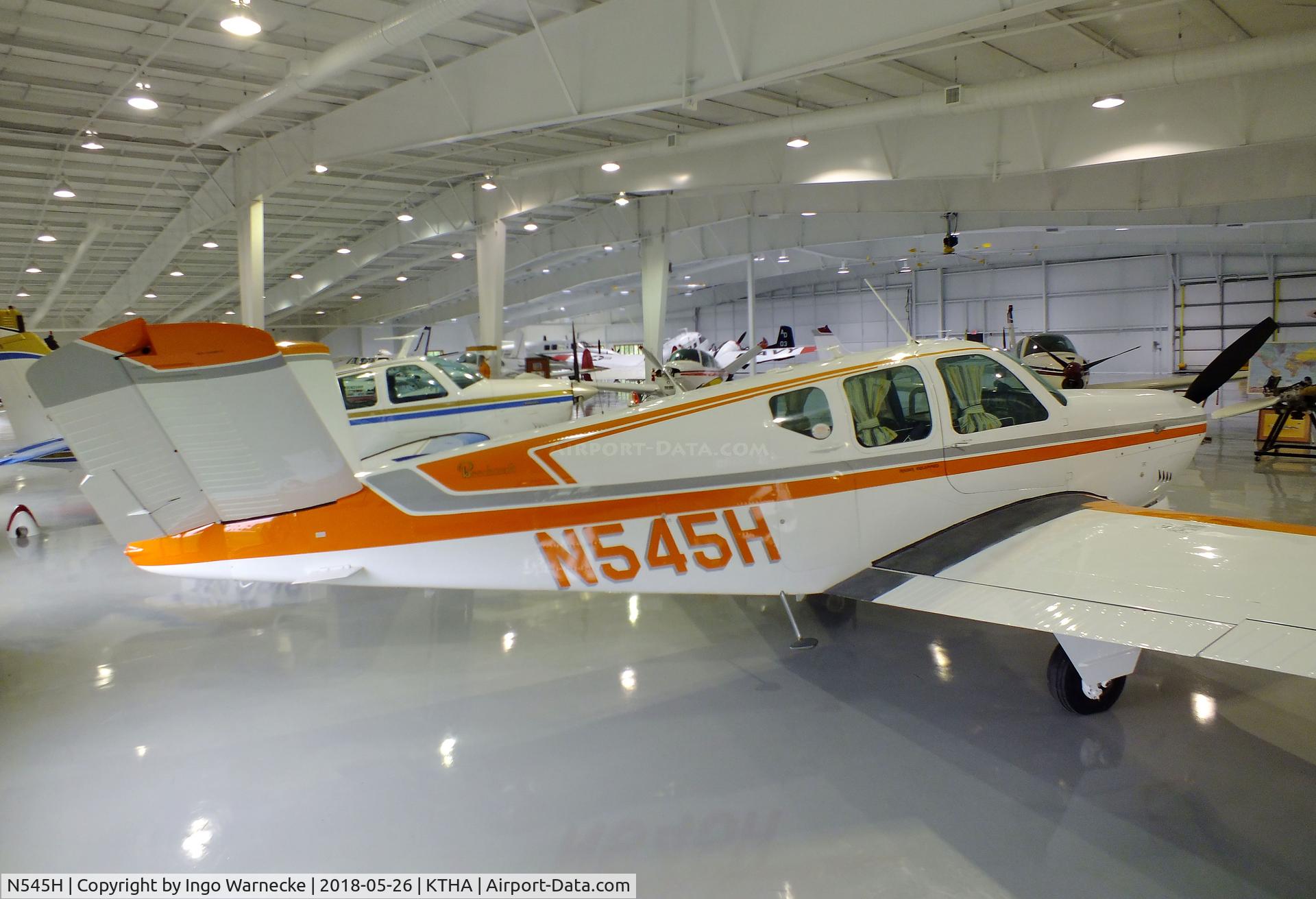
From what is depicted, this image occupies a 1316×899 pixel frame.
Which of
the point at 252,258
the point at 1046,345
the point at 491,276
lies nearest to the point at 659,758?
the point at 252,258

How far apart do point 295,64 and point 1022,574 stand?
31.1 ft

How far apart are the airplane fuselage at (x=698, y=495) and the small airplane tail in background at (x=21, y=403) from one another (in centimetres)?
964

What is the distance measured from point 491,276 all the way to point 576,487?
45.0 feet

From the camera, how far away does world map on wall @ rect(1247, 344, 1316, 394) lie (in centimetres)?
1349

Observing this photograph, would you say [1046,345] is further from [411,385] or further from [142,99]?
[142,99]

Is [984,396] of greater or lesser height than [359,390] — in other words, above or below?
below

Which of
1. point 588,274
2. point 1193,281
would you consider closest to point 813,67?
point 588,274

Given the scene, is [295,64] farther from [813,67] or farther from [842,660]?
[842,660]

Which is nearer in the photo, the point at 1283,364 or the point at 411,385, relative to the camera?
the point at 411,385

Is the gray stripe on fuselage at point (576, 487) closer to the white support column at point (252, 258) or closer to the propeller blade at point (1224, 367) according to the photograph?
the propeller blade at point (1224, 367)

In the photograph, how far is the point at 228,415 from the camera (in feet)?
10.7

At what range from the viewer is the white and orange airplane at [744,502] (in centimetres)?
312

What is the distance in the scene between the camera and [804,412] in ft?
13.7

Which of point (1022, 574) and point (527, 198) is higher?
point (527, 198)
